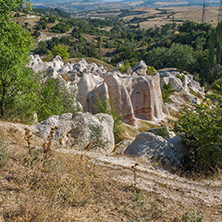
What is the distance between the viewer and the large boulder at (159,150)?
11617mm

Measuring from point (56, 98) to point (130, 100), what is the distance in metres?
14.1

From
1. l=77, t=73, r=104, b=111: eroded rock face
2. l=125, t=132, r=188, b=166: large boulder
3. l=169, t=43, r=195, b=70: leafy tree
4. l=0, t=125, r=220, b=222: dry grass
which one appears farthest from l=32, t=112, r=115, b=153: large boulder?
l=169, t=43, r=195, b=70: leafy tree

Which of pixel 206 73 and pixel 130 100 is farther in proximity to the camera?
pixel 206 73

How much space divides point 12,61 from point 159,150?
28.0 ft

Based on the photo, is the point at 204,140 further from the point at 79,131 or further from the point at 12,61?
the point at 12,61

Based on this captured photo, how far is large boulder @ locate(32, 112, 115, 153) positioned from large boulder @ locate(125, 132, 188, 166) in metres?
1.58

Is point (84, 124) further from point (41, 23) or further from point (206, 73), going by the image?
point (41, 23)

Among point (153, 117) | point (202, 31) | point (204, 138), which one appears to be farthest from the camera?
point (202, 31)

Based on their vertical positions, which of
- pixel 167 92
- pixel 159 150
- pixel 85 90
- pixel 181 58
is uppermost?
pixel 181 58

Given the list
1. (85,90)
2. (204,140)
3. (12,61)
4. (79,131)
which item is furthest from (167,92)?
(12,61)

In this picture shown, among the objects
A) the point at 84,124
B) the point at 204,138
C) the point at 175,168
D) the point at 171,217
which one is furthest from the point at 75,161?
the point at 204,138

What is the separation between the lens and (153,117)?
105 feet

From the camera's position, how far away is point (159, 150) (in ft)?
39.4

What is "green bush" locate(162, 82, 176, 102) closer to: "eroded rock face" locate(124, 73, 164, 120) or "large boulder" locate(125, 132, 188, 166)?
"eroded rock face" locate(124, 73, 164, 120)
